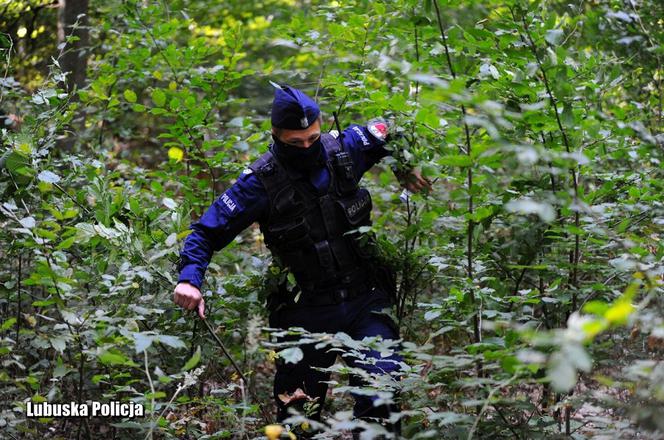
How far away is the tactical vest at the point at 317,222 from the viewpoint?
144 inches

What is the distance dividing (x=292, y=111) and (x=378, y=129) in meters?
0.59

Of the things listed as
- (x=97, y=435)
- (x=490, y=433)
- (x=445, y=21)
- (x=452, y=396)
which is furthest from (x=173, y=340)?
(x=445, y=21)

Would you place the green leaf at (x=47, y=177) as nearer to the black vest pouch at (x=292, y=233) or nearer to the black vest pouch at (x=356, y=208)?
the black vest pouch at (x=292, y=233)

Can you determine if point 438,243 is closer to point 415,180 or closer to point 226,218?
point 415,180

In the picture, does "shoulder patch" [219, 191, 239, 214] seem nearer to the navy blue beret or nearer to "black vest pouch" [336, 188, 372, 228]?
the navy blue beret

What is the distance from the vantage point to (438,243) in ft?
12.9

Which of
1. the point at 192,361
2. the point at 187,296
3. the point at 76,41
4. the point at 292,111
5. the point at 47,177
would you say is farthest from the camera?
the point at 76,41

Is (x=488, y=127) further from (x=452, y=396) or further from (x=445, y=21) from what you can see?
(x=445, y=21)

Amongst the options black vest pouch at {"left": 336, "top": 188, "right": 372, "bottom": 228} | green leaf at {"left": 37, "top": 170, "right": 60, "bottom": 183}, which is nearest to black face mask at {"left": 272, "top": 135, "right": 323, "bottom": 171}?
black vest pouch at {"left": 336, "top": 188, "right": 372, "bottom": 228}

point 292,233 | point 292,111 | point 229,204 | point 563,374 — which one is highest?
point 563,374

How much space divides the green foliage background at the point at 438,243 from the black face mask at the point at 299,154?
1.22 feet

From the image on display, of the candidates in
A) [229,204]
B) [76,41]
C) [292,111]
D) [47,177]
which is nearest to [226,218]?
[229,204]

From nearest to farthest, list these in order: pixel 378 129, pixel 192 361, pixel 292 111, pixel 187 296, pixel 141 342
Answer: pixel 192 361, pixel 141 342, pixel 187 296, pixel 292 111, pixel 378 129

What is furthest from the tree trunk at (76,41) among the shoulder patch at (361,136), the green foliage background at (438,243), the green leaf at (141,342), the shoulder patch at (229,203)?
the green leaf at (141,342)
